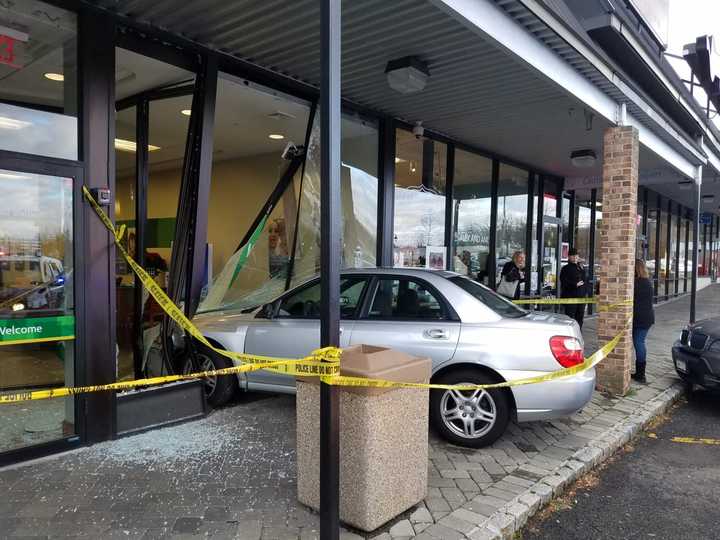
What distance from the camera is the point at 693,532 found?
11.5ft

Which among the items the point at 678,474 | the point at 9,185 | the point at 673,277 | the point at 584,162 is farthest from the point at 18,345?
the point at 673,277

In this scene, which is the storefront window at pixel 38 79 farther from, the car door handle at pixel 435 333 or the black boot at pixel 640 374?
the black boot at pixel 640 374

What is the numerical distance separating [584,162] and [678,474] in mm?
6547

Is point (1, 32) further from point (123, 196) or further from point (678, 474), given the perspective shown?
point (678, 474)

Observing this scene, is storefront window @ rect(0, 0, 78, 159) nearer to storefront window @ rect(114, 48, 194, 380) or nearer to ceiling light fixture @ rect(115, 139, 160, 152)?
storefront window @ rect(114, 48, 194, 380)

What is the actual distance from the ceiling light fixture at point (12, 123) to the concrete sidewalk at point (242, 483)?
2.63 meters

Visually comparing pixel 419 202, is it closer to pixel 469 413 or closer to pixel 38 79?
pixel 469 413

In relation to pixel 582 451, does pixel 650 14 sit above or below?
above

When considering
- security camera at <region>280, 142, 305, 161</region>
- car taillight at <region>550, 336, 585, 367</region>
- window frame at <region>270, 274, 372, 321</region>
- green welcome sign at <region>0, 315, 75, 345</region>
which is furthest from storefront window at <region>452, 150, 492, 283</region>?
green welcome sign at <region>0, 315, 75, 345</region>

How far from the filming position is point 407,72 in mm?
5680

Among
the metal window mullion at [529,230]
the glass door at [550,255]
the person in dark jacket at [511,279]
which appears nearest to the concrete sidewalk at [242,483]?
the person in dark jacket at [511,279]

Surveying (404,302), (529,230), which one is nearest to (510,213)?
(529,230)

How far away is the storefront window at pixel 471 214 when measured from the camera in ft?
33.4

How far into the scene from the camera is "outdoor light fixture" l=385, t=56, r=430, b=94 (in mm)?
5629
